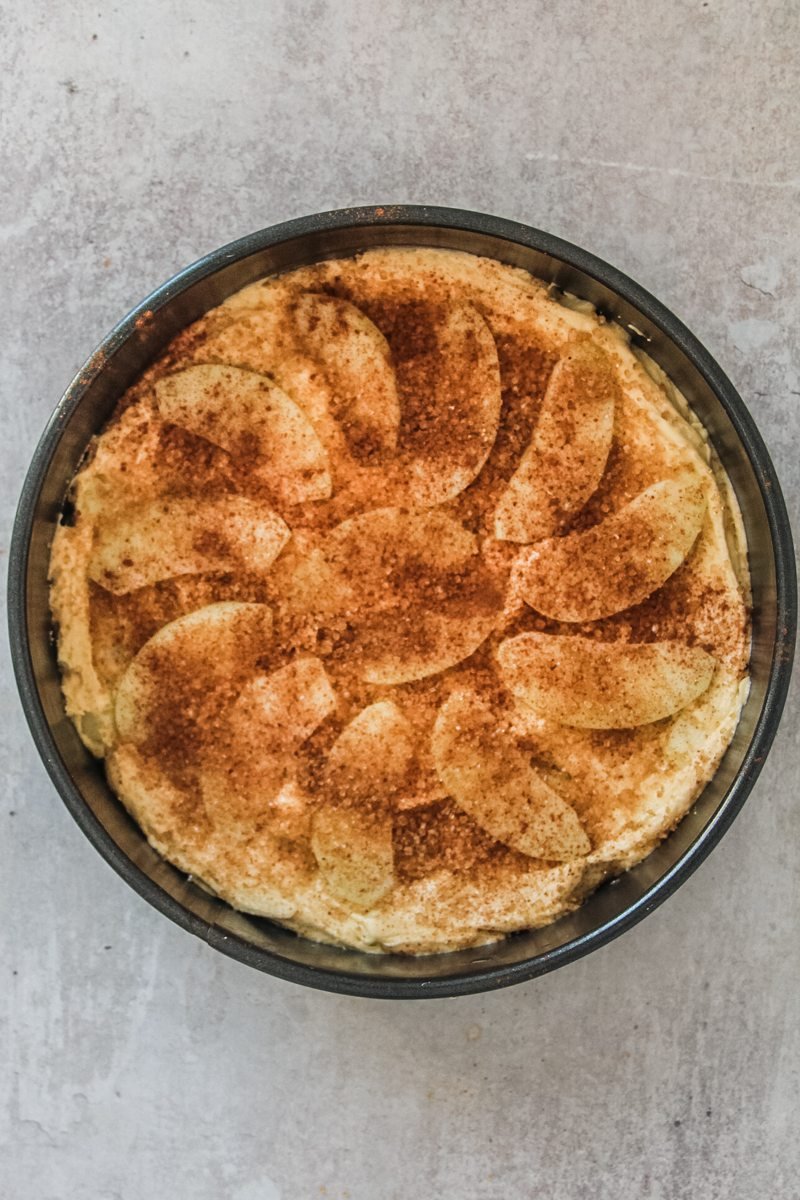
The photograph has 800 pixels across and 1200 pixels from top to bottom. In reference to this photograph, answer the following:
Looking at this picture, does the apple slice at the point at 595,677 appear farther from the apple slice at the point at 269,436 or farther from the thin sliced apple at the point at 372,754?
the apple slice at the point at 269,436

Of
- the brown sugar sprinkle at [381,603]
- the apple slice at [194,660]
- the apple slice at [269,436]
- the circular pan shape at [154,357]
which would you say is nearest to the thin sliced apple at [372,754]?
the brown sugar sprinkle at [381,603]

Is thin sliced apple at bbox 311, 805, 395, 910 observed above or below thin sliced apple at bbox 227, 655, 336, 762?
below

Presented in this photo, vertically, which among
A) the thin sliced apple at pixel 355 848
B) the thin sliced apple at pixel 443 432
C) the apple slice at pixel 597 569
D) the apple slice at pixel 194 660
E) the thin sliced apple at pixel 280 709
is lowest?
the thin sliced apple at pixel 355 848

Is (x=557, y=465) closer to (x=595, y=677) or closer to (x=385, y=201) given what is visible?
(x=595, y=677)

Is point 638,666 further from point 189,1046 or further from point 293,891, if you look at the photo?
point 189,1046

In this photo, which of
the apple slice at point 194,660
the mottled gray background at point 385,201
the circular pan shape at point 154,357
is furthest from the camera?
the mottled gray background at point 385,201

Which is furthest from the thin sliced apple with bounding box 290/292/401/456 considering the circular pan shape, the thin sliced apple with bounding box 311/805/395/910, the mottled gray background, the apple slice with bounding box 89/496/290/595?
the thin sliced apple with bounding box 311/805/395/910

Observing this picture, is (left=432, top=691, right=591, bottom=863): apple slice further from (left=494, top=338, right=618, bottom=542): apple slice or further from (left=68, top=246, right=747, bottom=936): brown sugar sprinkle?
(left=494, top=338, right=618, bottom=542): apple slice
